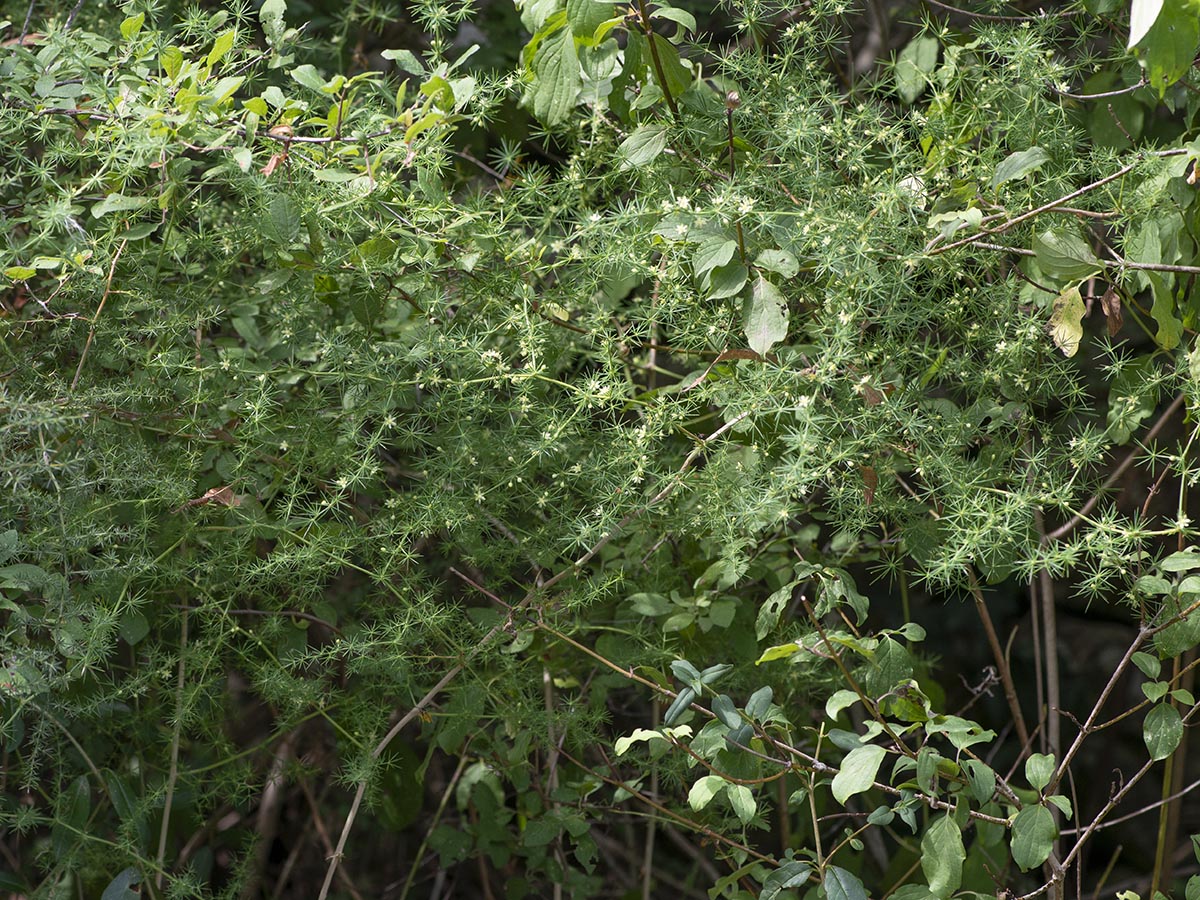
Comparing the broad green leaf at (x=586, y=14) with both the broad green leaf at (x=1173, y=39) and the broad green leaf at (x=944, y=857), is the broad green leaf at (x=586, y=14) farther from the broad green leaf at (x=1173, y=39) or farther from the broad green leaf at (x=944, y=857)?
the broad green leaf at (x=944, y=857)

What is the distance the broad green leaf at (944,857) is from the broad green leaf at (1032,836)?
55 mm

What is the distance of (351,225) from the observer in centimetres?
135

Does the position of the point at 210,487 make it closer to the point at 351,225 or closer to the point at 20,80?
the point at 351,225

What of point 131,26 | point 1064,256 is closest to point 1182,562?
point 1064,256

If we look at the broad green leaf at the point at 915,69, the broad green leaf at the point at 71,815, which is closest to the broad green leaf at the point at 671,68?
the broad green leaf at the point at 915,69

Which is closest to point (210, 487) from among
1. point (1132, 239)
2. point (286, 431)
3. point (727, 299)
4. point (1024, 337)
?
point (286, 431)

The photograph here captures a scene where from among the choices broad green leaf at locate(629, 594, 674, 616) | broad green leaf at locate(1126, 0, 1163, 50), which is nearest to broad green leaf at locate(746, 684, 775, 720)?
broad green leaf at locate(629, 594, 674, 616)

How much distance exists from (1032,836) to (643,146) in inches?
33.5

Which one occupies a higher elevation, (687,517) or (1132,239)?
(1132,239)

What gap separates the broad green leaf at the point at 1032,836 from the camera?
1.16 meters

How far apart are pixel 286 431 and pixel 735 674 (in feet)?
2.15

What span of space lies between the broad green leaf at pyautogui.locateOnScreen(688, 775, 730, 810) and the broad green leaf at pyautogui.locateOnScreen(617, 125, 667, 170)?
69 centimetres

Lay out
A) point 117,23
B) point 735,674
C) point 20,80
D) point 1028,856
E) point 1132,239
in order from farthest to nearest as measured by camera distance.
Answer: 1. point 117,23
2. point 735,674
3. point 20,80
4. point 1132,239
5. point 1028,856

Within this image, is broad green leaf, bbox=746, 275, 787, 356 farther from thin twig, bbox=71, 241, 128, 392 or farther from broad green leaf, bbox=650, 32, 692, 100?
thin twig, bbox=71, 241, 128, 392
